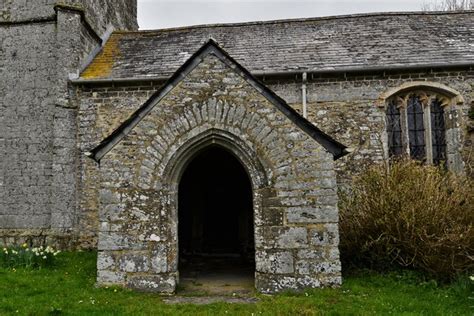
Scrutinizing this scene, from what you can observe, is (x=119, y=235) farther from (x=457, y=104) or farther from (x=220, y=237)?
(x=457, y=104)

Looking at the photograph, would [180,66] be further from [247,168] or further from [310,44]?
[310,44]

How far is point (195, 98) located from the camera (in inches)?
290

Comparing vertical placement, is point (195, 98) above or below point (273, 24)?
below

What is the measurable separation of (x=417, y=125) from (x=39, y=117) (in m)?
11.0

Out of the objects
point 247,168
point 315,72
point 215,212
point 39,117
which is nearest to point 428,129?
point 315,72

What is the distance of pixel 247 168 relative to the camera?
286 inches

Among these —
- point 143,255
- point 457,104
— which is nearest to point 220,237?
point 143,255

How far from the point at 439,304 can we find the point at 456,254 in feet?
4.89

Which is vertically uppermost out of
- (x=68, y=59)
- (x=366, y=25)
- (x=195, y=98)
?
(x=366, y=25)

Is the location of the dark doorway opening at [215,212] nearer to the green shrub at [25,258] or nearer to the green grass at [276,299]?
the green shrub at [25,258]

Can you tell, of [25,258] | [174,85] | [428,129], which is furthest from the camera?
[428,129]

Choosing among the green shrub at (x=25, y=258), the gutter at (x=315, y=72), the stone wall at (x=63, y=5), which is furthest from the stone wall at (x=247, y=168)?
the stone wall at (x=63, y=5)

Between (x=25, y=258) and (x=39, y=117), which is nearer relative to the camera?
(x=25, y=258)

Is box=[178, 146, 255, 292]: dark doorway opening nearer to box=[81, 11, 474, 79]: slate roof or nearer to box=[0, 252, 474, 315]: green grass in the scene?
box=[81, 11, 474, 79]: slate roof
